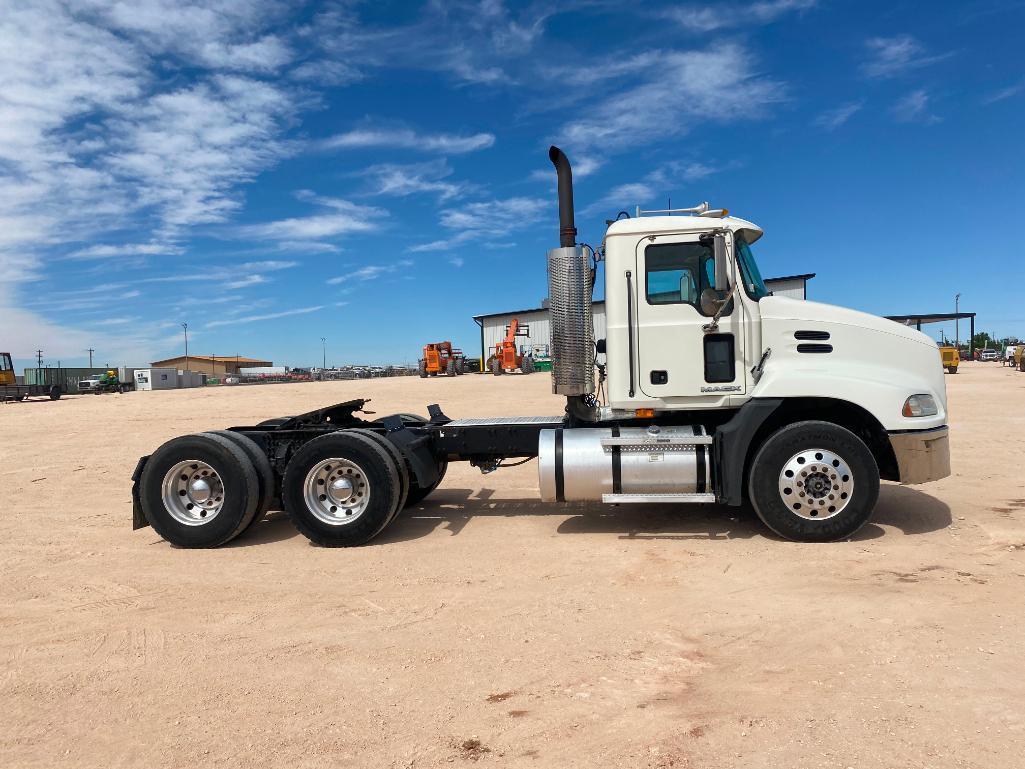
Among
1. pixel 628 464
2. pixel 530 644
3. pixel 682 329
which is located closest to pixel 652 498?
pixel 628 464

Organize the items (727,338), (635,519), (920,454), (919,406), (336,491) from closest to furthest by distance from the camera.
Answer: (920,454) → (919,406) → (727,338) → (336,491) → (635,519)

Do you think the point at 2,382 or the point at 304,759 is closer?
the point at 304,759

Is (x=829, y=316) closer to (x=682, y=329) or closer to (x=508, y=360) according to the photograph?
(x=682, y=329)

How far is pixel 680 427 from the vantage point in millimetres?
6625

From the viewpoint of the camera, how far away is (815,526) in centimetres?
600

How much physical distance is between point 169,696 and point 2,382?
40.8 meters

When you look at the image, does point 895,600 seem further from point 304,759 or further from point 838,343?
point 304,759

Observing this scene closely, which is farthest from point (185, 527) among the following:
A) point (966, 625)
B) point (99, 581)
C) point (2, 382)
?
point (2, 382)

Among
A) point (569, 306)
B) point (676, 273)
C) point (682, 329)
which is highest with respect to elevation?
point (676, 273)

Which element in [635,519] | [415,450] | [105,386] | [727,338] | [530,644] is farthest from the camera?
[105,386]

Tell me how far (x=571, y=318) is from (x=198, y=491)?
170 inches

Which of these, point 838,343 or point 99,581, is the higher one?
point 838,343

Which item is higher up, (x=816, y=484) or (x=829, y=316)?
(x=829, y=316)

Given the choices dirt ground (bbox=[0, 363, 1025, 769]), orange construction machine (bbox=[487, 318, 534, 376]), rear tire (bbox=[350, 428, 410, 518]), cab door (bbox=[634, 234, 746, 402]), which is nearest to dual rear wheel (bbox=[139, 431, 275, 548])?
dirt ground (bbox=[0, 363, 1025, 769])
